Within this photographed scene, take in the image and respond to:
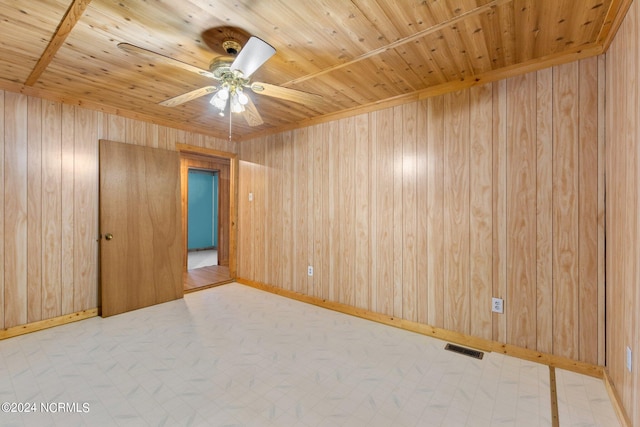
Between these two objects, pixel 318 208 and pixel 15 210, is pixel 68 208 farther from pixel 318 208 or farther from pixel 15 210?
pixel 318 208

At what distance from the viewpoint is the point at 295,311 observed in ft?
11.4

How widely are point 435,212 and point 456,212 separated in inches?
7.3

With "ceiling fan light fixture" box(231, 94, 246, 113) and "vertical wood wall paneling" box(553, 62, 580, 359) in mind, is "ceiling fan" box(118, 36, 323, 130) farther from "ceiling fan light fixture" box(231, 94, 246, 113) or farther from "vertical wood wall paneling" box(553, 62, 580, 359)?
"vertical wood wall paneling" box(553, 62, 580, 359)

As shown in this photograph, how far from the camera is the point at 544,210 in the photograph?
2.29 m

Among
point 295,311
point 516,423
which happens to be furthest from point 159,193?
point 516,423

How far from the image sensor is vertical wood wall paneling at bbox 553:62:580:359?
7.14ft

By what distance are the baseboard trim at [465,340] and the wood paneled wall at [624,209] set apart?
0.62 ft

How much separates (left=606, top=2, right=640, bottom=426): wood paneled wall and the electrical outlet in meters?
0.65

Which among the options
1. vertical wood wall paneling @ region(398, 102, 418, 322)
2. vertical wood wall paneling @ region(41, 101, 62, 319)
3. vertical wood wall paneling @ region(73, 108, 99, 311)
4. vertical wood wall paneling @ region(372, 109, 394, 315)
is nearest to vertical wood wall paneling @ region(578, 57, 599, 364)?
vertical wood wall paneling @ region(398, 102, 418, 322)

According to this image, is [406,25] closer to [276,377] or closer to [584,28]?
[584,28]

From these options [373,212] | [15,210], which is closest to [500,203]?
[373,212]

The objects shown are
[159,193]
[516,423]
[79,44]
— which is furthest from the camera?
[159,193]

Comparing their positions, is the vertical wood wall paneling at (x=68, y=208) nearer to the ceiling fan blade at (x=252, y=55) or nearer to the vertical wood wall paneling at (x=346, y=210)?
the ceiling fan blade at (x=252, y=55)

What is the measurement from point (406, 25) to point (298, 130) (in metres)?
2.23
